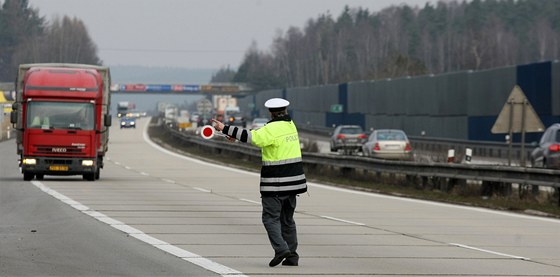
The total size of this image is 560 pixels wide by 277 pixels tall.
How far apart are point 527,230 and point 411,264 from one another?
18.1 feet

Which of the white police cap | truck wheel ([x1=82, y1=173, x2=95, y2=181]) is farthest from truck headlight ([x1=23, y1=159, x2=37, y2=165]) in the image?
the white police cap

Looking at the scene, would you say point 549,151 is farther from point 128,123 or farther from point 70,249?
point 128,123

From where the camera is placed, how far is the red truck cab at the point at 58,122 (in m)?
33.2

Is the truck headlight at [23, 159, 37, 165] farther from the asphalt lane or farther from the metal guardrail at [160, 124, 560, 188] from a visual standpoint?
the asphalt lane

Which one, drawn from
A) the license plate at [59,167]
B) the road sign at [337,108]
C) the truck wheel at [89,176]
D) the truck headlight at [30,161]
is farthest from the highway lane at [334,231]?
the road sign at [337,108]

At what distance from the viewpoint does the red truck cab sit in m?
33.2

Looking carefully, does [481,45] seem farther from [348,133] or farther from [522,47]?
[348,133]

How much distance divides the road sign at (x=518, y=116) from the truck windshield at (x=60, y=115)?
1164cm

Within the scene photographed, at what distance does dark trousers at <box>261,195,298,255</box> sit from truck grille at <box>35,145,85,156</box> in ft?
67.2

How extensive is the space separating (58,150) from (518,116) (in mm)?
12464

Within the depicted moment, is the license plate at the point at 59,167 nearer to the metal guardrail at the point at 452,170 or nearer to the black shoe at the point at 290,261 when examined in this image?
the metal guardrail at the point at 452,170

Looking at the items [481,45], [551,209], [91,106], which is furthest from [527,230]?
[481,45]

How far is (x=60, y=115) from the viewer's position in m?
33.4

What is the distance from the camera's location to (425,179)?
30.5 m
